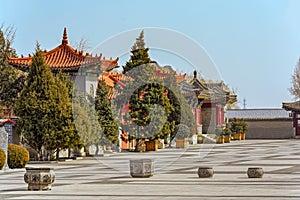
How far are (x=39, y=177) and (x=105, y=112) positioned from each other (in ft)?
71.6

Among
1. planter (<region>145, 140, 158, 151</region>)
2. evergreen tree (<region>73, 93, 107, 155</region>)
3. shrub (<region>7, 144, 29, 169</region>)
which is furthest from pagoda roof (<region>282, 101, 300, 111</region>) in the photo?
shrub (<region>7, 144, 29, 169</region>)

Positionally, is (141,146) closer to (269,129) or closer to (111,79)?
(111,79)

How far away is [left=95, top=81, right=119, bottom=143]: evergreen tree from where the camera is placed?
39.1 m

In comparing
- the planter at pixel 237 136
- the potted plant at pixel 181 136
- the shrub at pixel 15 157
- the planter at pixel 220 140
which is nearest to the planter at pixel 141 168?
the shrub at pixel 15 157

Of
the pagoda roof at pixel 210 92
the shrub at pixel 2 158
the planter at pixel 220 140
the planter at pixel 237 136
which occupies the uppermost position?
the pagoda roof at pixel 210 92

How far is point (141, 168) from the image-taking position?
22000mm

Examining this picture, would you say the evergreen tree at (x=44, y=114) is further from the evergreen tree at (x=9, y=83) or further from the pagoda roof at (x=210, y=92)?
the pagoda roof at (x=210, y=92)

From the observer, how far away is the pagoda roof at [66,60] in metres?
39.1

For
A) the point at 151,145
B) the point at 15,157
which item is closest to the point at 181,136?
the point at 151,145

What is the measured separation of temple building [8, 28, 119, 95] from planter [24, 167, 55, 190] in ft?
68.1

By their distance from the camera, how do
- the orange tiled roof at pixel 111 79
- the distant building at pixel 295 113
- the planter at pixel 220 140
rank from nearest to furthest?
the orange tiled roof at pixel 111 79 < the planter at pixel 220 140 < the distant building at pixel 295 113

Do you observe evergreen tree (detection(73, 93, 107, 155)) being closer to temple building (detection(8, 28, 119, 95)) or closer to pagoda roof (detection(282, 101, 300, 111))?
temple building (detection(8, 28, 119, 95))

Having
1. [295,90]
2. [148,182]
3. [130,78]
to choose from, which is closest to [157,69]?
[130,78]

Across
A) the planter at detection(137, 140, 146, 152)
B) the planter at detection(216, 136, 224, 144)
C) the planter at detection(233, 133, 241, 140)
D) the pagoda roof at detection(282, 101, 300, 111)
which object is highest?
the pagoda roof at detection(282, 101, 300, 111)
